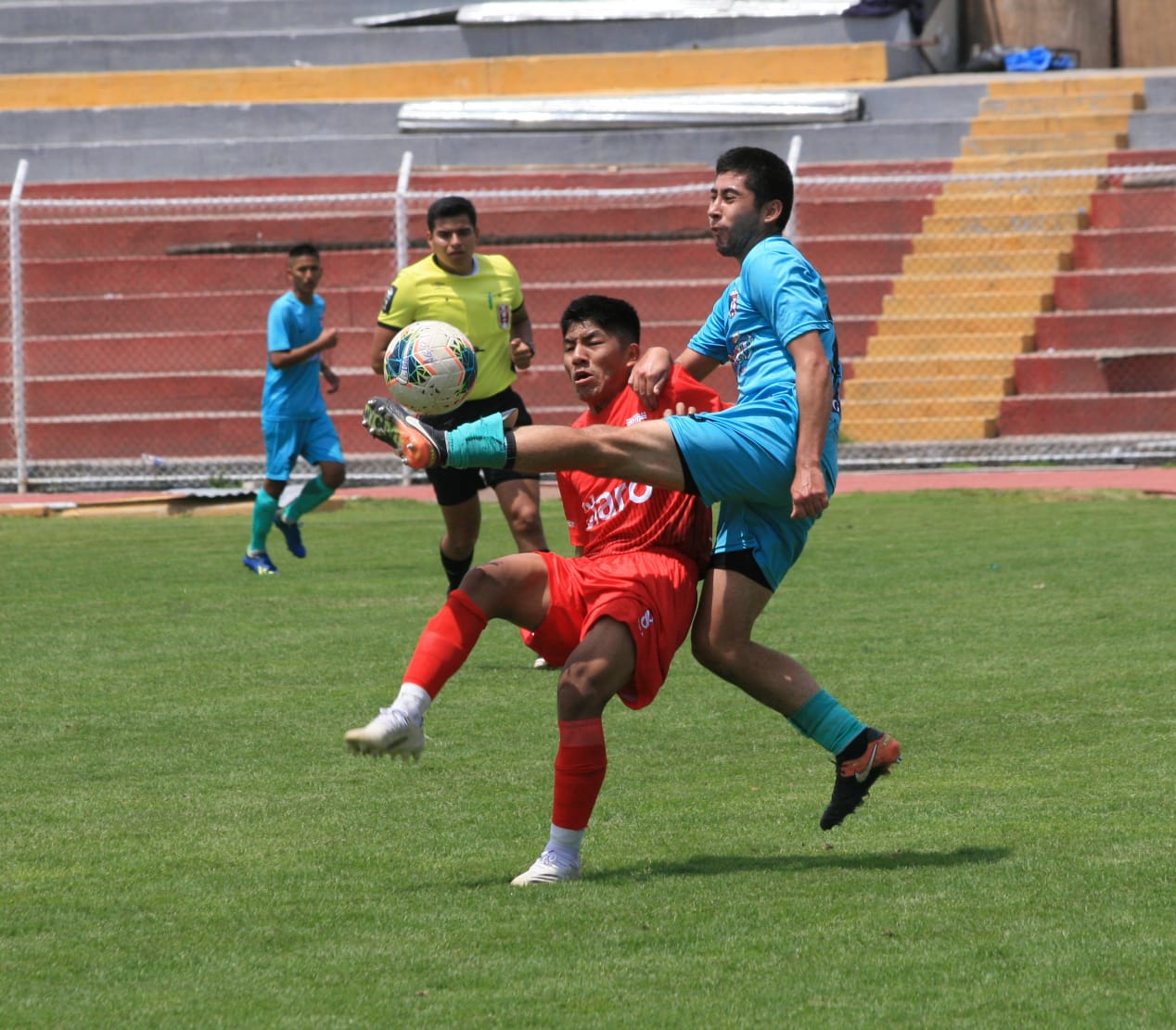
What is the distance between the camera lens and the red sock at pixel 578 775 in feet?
16.9

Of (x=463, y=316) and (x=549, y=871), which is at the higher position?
(x=549, y=871)

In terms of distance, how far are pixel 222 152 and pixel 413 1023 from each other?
18765mm

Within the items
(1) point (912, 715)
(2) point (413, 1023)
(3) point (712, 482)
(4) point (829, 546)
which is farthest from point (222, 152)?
(2) point (413, 1023)

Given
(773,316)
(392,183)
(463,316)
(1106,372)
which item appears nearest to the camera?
(773,316)

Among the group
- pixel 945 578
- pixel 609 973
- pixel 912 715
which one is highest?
pixel 609 973

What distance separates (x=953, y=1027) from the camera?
151 inches

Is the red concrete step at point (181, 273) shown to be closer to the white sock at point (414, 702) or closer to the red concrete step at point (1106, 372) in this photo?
the red concrete step at point (1106, 372)

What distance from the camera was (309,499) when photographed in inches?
507

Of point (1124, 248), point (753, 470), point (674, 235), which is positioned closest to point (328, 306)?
point (674, 235)

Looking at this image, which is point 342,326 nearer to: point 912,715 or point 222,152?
point 222,152

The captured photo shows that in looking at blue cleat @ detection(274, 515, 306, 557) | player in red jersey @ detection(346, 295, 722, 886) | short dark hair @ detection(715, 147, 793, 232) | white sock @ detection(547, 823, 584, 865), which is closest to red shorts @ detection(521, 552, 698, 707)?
player in red jersey @ detection(346, 295, 722, 886)

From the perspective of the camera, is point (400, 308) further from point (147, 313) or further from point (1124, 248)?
point (1124, 248)

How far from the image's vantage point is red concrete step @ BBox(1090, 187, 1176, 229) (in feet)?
61.0

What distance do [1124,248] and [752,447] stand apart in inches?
562
